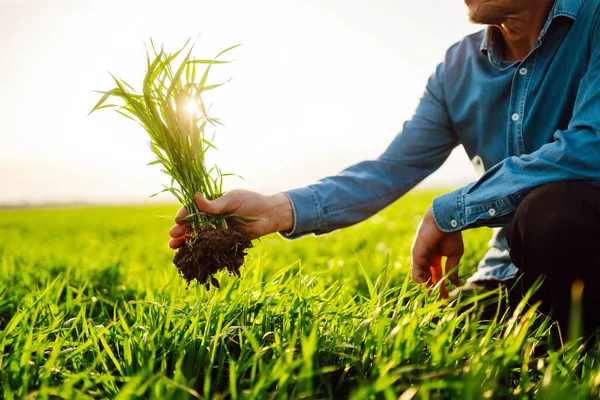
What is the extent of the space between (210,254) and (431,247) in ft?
2.79

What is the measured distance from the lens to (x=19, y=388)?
142cm

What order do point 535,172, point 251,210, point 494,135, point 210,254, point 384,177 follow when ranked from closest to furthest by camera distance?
point 535,172 → point 210,254 → point 251,210 → point 494,135 → point 384,177

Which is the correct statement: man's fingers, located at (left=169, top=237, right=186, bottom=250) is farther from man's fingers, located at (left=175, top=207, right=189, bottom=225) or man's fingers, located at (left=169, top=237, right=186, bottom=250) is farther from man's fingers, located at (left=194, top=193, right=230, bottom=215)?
man's fingers, located at (left=194, top=193, right=230, bottom=215)

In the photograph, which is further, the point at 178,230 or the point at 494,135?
the point at 494,135

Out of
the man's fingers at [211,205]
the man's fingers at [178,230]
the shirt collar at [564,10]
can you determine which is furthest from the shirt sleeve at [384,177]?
the shirt collar at [564,10]

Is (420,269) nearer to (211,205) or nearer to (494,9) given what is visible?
(211,205)

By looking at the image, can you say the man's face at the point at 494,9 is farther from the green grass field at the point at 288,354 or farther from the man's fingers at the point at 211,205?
the man's fingers at the point at 211,205

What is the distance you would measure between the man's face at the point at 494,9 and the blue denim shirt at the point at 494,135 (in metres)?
0.13

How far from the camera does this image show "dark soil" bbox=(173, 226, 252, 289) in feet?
6.33

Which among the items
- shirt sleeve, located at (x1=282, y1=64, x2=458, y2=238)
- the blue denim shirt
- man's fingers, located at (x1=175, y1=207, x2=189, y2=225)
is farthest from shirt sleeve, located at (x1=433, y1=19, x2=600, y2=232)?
man's fingers, located at (x1=175, y1=207, x2=189, y2=225)

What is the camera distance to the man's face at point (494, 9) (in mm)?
2006

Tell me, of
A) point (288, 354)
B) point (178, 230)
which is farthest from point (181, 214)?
point (288, 354)

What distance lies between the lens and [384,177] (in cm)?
256

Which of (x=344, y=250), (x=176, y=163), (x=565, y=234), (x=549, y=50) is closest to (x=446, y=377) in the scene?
(x=565, y=234)
